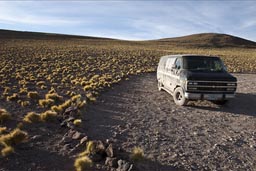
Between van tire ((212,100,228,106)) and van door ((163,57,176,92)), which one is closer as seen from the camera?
van tire ((212,100,228,106))

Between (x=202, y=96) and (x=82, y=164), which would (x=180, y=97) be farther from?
(x=82, y=164)

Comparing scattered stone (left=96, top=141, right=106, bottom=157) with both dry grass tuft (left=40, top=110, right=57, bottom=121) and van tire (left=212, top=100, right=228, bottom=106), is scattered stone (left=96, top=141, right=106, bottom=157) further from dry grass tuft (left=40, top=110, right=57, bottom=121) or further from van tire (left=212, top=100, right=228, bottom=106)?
van tire (left=212, top=100, right=228, bottom=106)

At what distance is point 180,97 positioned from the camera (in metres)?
11.9

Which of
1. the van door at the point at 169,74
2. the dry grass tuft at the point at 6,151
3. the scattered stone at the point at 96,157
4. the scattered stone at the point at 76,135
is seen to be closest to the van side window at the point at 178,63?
the van door at the point at 169,74

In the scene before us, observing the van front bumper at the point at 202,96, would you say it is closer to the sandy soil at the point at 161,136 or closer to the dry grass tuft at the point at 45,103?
the sandy soil at the point at 161,136

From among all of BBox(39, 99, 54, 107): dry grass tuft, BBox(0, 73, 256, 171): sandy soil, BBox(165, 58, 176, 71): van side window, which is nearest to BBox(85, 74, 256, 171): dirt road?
BBox(0, 73, 256, 171): sandy soil

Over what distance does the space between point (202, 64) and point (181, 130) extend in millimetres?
4449

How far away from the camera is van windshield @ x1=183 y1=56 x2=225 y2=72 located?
11930mm

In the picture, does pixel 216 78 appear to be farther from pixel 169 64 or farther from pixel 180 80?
pixel 169 64

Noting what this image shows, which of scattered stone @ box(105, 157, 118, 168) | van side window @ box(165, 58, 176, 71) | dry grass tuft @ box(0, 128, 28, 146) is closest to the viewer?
scattered stone @ box(105, 157, 118, 168)

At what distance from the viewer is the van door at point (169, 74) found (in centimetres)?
1317

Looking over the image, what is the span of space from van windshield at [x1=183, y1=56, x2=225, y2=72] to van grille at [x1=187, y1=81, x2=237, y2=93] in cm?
96

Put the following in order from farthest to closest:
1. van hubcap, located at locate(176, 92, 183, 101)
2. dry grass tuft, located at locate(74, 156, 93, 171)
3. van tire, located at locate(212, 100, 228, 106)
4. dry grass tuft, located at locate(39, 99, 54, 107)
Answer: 1. van tire, located at locate(212, 100, 228, 106)
2. van hubcap, located at locate(176, 92, 183, 101)
3. dry grass tuft, located at locate(39, 99, 54, 107)
4. dry grass tuft, located at locate(74, 156, 93, 171)

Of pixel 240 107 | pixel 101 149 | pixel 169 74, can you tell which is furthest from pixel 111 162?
pixel 169 74
